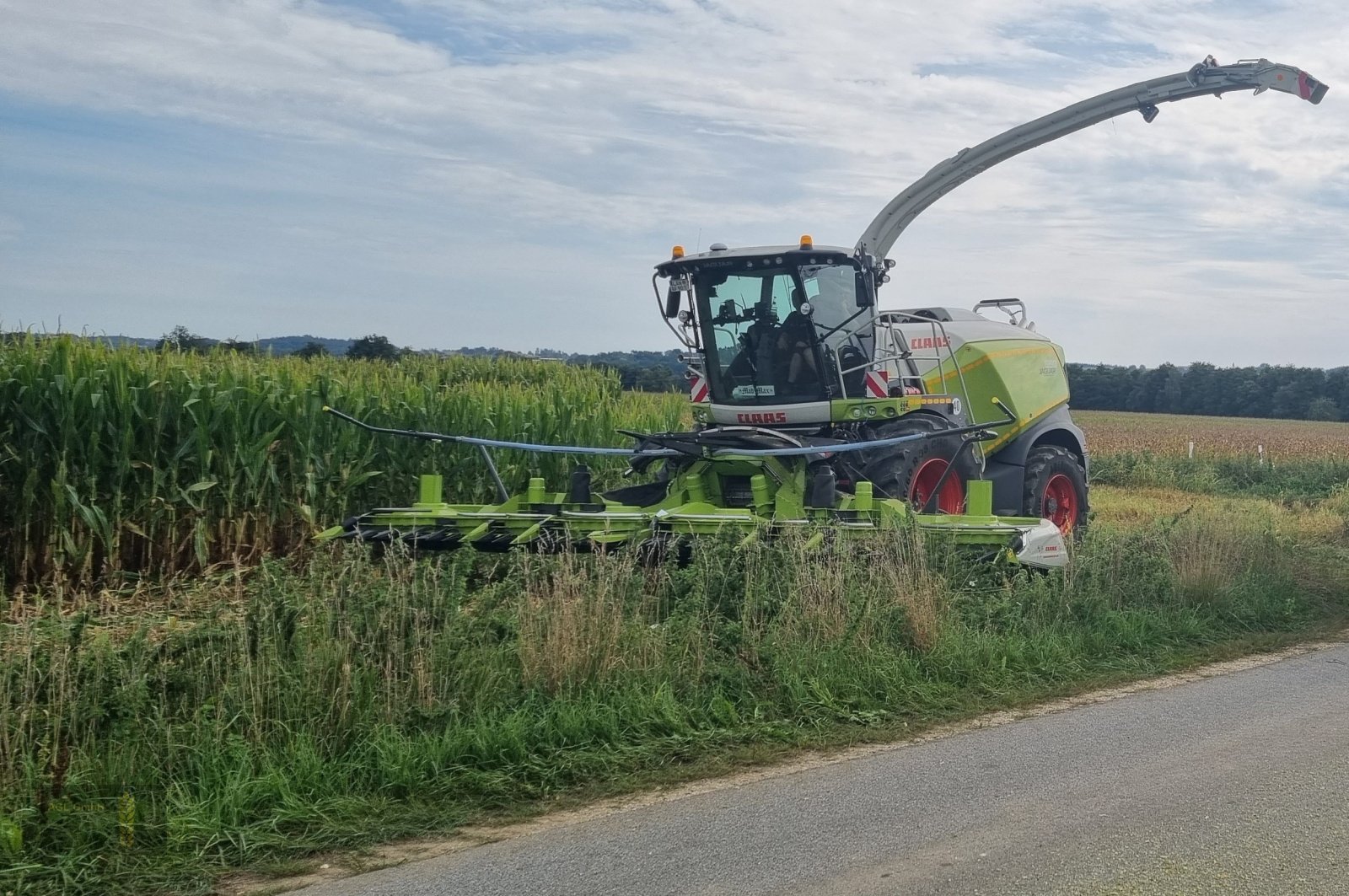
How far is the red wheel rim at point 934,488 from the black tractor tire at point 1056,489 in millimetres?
1482

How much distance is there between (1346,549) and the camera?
15000 millimetres

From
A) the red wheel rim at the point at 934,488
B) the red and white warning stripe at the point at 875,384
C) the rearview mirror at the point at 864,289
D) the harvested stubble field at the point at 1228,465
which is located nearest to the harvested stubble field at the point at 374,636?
the red wheel rim at the point at 934,488

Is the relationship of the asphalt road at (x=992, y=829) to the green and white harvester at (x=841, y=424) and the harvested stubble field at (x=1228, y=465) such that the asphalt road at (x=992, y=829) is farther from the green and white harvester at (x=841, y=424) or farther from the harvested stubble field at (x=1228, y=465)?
the harvested stubble field at (x=1228, y=465)

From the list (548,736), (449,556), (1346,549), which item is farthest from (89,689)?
(1346,549)

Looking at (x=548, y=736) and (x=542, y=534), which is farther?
(x=542, y=534)

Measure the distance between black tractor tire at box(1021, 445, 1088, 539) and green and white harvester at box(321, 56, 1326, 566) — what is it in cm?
2

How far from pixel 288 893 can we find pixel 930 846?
2636mm

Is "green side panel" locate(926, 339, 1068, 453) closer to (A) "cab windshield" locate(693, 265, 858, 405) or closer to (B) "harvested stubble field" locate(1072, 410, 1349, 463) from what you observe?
(A) "cab windshield" locate(693, 265, 858, 405)

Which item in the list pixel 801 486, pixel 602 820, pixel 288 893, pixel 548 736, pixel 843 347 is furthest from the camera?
pixel 843 347

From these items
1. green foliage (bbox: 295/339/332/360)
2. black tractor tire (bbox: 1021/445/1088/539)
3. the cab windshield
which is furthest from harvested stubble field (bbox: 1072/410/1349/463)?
green foliage (bbox: 295/339/332/360)

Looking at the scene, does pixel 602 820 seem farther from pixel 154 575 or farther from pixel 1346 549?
pixel 1346 549

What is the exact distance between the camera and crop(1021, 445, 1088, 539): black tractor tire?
13719 millimetres

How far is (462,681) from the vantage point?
6.67 metres

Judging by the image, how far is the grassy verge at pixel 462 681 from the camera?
17.4ft
